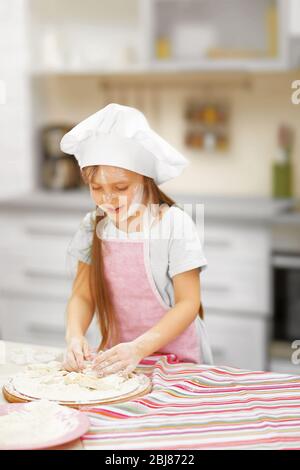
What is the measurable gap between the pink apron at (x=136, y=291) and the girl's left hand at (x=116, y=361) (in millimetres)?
257

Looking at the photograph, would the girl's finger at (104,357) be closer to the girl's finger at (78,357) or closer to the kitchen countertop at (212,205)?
the girl's finger at (78,357)

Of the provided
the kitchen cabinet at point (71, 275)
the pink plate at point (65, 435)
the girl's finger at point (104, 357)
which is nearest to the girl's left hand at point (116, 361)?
the girl's finger at point (104, 357)

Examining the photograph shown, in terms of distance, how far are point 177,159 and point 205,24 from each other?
199 cm

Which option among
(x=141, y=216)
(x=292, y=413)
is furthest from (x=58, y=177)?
(x=292, y=413)

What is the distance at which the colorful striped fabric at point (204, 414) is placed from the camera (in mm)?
1025

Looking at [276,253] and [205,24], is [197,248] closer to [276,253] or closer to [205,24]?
[276,253]

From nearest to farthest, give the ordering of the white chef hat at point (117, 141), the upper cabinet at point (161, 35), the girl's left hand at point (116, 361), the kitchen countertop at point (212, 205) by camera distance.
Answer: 1. the girl's left hand at point (116, 361)
2. the white chef hat at point (117, 141)
3. the kitchen countertop at point (212, 205)
4. the upper cabinet at point (161, 35)

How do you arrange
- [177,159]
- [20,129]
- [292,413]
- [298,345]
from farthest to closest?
[20,129], [298,345], [177,159], [292,413]

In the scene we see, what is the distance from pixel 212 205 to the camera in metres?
3.14

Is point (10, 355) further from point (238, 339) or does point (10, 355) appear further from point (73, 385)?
point (238, 339)

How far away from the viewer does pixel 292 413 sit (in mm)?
1131

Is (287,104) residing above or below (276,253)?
above

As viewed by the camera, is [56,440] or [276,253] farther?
[276,253]

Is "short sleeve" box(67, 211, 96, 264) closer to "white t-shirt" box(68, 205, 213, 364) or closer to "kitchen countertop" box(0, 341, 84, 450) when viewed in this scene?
"white t-shirt" box(68, 205, 213, 364)
